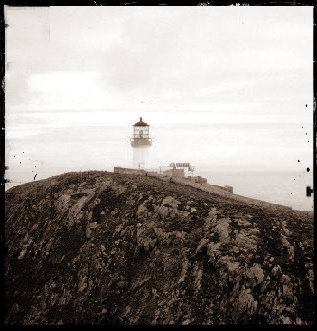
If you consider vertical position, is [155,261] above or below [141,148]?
below

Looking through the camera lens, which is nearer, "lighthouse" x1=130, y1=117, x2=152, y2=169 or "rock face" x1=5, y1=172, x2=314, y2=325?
"rock face" x1=5, y1=172, x2=314, y2=325

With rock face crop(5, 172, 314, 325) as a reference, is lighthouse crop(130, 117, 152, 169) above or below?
above

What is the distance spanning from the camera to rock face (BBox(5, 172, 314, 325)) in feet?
42.6

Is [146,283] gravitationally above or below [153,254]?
below

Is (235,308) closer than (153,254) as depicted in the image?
Yes

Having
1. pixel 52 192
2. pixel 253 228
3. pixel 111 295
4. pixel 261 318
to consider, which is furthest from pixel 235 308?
pixel 52 192

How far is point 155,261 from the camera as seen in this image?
1600 cm

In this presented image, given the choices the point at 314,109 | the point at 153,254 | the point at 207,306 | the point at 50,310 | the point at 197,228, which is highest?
the point at 314,109

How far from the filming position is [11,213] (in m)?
24.0

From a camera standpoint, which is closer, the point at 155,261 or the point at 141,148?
the point at 155,261

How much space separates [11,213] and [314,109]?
22394mm

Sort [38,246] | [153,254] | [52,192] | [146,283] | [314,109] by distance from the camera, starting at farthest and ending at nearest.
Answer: [52,192]
[38,246]
[153,254]
[146,283]
[314,109]

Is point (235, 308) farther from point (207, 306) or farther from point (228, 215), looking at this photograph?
point (228, 215)

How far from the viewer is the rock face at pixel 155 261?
13.0 m
